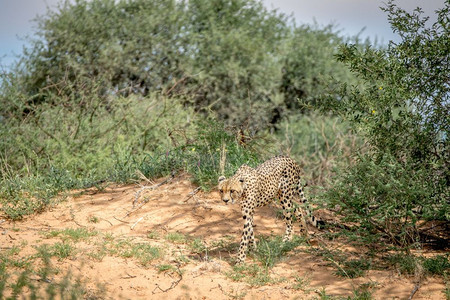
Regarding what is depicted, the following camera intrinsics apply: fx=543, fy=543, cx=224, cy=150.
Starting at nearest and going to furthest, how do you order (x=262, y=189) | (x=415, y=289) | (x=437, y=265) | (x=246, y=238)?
(x=415, y=289) → (x=437, y=265) → (x=246, y=238) → (x=262, y=189)

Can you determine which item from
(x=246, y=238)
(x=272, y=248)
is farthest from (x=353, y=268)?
(x=246, y=238)

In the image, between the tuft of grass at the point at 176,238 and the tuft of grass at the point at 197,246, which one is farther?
the tuft of grass at the point at 176,238

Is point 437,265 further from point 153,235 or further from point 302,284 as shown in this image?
point 153,235

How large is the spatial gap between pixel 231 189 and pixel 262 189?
66cm

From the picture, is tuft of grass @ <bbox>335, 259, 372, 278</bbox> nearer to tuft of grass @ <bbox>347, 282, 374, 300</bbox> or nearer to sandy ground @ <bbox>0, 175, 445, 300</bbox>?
sandy ground @ <bbox>0, 175, 445, 300</bbox>

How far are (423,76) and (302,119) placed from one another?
10.5 meters

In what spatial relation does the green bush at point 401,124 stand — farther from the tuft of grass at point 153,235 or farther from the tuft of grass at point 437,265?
the tuft of grass at point 153,235

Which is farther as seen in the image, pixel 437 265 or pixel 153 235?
pixel 153 235

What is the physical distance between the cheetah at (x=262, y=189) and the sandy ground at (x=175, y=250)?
11.8 inches

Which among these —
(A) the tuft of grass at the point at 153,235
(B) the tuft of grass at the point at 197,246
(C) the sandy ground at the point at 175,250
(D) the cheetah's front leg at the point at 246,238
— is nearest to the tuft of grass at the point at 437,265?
(C) the sandy ground at the point at 175,250

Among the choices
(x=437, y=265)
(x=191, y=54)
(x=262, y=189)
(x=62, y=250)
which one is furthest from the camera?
(x=191, y=54)

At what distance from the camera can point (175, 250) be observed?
6.47 m

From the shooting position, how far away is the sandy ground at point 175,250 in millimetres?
5480

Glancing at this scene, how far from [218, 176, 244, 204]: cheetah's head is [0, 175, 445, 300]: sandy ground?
0.69 meters
